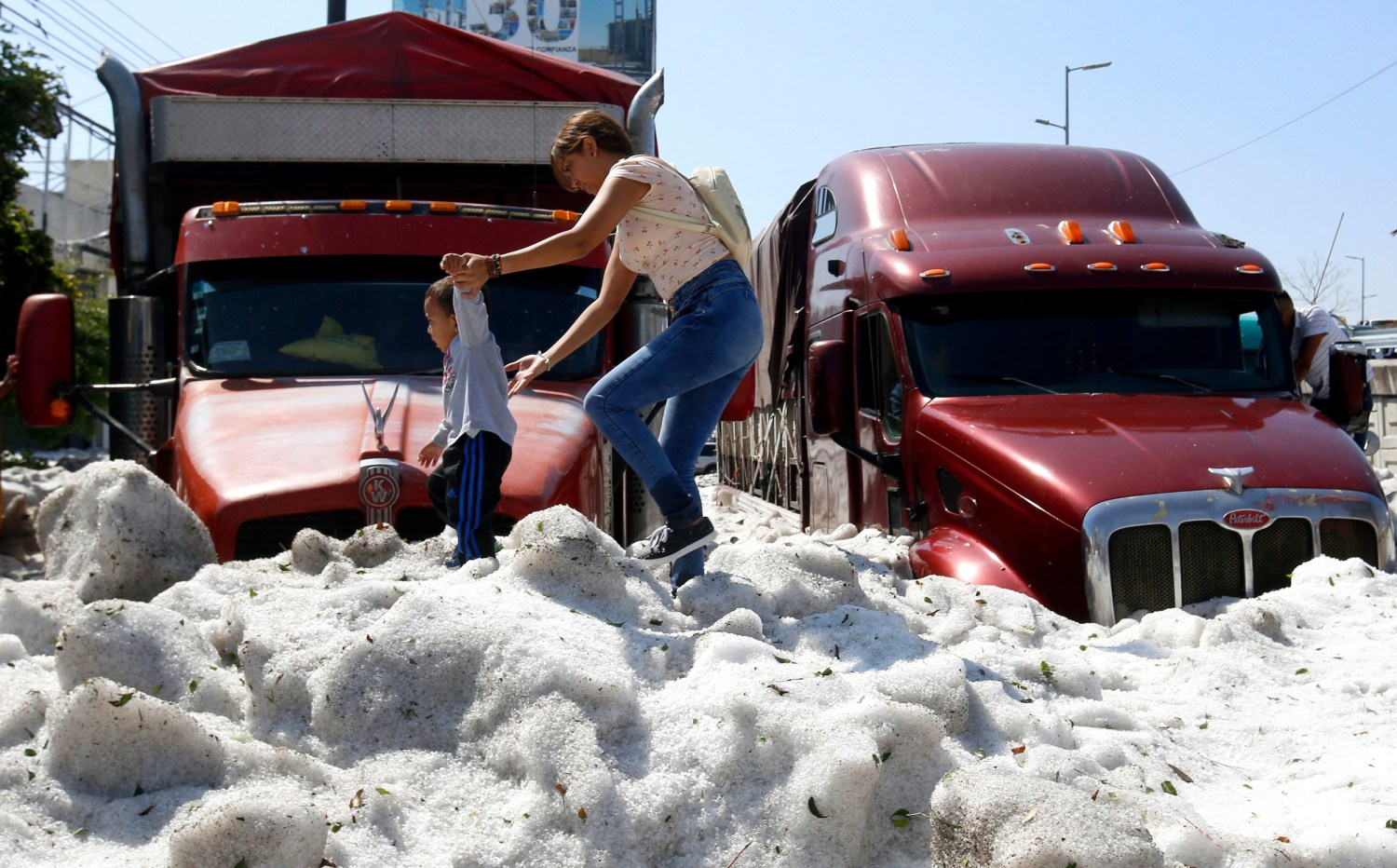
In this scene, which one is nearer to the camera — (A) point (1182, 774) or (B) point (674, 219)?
(A) point (1182, 774)

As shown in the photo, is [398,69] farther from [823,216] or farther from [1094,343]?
[1094,343]

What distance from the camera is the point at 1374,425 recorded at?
1622 centimetres

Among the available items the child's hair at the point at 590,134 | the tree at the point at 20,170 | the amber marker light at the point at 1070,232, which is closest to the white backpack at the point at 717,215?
the child's hair at the point at 590,134

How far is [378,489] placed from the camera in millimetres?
5238

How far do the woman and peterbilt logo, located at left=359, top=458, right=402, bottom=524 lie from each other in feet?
4.16

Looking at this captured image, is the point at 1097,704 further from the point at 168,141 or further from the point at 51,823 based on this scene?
the point at 168,141

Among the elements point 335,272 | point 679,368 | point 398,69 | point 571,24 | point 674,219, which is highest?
point 571,24

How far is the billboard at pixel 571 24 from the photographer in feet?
111

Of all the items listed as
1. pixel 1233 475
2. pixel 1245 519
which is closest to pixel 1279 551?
pixel 1245 519

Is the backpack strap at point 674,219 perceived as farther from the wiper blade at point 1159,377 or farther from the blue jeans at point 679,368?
the wiper blade at point 1159,377

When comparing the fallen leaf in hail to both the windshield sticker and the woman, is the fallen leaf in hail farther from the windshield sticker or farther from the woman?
the windshield sticker

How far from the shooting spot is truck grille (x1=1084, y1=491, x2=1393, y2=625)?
18.5 ft

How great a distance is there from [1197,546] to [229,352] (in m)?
4.73

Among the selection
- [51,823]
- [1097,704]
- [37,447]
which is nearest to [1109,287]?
[1097,704]
